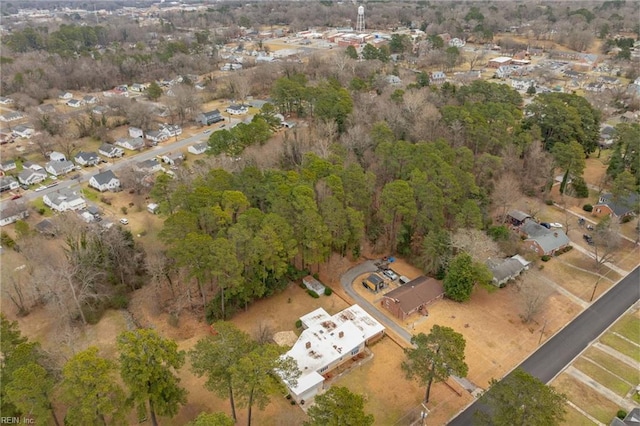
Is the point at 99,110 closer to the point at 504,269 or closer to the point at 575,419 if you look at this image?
the point at 504,269

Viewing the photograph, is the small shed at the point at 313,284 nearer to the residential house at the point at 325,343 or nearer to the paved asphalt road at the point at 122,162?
the residential house at the point at 325,343

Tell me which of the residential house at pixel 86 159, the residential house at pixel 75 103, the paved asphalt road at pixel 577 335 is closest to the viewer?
the paved asphalt road at pixel 577 335

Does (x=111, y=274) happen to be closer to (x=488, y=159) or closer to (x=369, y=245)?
(x=369, y=245)

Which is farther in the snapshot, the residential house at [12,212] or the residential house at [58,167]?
the residential house at [58,167]

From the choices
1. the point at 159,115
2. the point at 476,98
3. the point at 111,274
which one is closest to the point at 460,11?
the point at 476,98

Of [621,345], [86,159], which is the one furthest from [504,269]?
[86,159]

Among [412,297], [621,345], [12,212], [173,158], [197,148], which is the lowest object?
[621,345]

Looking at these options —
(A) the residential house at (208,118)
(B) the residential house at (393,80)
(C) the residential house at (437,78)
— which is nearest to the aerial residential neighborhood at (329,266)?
(A) the residential house at (208,118)
